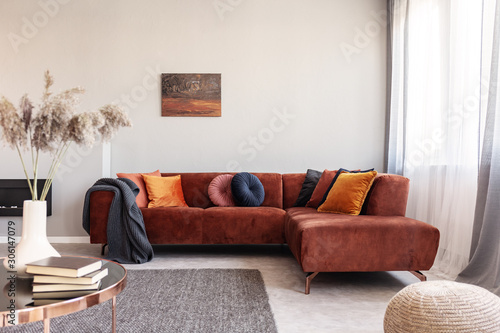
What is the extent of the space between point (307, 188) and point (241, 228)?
33.5 inches

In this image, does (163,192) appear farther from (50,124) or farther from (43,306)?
(43,306)

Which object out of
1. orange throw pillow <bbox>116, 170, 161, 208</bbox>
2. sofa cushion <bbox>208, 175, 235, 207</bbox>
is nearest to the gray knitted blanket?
orange throw pillow <bbox>116, 170, 161, 208</bbox>

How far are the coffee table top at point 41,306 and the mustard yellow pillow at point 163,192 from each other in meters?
2.47

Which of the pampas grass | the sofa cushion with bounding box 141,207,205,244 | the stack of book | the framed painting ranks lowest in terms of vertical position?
the sofa cushion with bounding box 141,207,205,244

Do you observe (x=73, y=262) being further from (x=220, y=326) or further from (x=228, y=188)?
(x=228, y=188)

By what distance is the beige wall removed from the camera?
185 inches

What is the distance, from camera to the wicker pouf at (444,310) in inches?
60.1

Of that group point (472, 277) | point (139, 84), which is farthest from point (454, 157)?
point (139, 84)

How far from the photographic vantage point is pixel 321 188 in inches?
156

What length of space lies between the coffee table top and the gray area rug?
0.60 m

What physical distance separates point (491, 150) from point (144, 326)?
95.4 inches

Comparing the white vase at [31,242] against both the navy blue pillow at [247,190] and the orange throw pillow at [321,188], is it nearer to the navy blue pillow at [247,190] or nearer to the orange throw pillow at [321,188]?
the navy blue pillow at [247,190]

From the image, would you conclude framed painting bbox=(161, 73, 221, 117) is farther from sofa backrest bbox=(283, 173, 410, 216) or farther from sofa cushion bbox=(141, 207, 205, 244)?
sofa backrest bbox=(283, 173, 410, 216)

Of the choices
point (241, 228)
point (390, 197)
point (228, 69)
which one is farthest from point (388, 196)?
point (228, 69)
